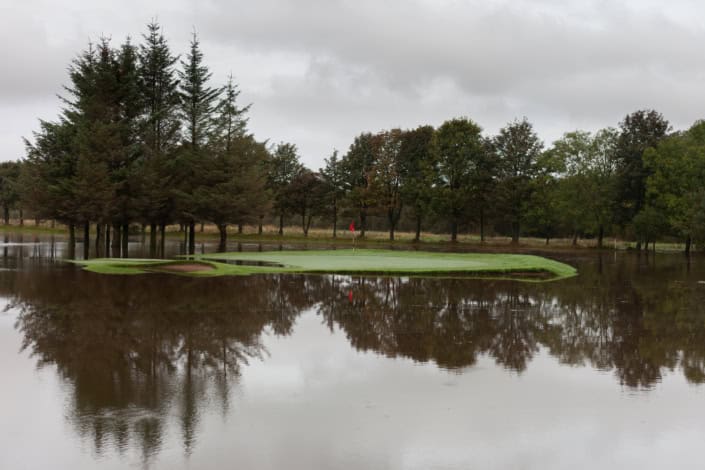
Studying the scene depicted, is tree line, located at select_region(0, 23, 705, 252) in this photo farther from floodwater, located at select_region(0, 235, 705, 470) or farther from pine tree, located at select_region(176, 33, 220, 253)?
floodwater, located at select_region(0, 235, 705, 470)

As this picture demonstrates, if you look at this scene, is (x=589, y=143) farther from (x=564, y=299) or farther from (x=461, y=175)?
(x=564, y=299)

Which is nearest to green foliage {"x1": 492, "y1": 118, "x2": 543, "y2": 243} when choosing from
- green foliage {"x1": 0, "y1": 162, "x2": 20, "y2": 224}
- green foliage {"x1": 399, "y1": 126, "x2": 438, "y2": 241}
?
green foliage {"x1": 399, "y1": 126, "x2": 438, "y2": 241}

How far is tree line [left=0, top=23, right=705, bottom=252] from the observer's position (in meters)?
42.9

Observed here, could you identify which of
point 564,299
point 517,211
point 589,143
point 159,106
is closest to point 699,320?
point 564,299

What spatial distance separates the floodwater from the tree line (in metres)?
24.2

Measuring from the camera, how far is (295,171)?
300ft

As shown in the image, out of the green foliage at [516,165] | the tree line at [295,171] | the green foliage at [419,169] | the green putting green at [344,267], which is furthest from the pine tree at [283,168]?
the green putting green at [344,267]

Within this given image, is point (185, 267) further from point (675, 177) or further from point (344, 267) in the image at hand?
point (675, 177)

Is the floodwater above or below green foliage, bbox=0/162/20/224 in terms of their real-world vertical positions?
below

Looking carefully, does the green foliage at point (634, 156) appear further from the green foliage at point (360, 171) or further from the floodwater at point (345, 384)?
the floodwater at point (345, 384)

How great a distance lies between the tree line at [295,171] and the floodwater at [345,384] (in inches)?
953

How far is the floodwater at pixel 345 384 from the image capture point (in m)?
7.55

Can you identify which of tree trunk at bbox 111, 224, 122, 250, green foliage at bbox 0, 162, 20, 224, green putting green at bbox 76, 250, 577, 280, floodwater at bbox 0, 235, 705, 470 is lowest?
floodwater at bbox 0, 235, 705, 470

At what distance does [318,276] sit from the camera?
3045cm
